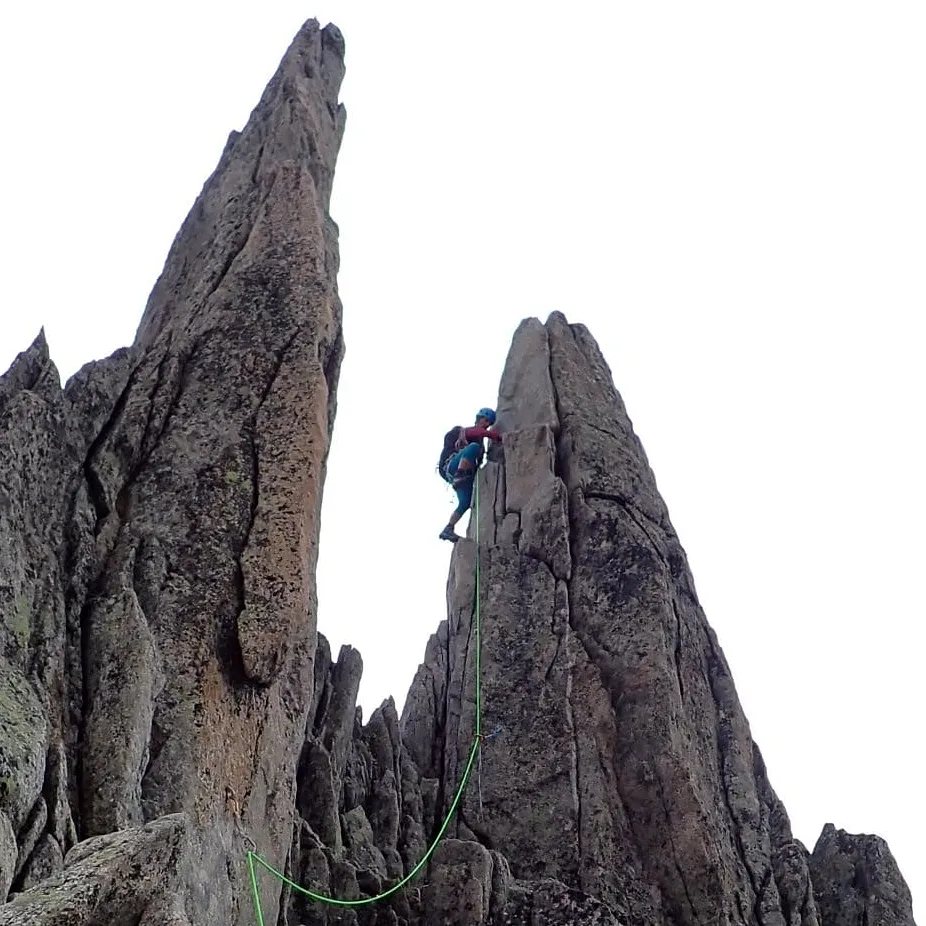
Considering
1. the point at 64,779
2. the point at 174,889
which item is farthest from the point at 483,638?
the point at 174,889

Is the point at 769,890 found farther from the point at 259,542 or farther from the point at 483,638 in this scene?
the point at 259,542

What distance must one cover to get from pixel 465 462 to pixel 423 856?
10.6m

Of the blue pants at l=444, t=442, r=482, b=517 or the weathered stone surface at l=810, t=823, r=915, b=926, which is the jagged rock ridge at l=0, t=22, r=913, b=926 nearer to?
the weathered stone surface at l=810, t=823, r=915, b=926

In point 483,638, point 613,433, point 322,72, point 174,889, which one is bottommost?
point 174,889

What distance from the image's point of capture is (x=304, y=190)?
20.9 meters

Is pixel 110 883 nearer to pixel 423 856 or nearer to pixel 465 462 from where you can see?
pixel 423 856

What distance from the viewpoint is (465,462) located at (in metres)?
28.3

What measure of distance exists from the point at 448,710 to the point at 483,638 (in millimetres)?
1727

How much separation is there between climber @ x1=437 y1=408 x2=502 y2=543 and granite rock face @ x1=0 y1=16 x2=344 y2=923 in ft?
27.2

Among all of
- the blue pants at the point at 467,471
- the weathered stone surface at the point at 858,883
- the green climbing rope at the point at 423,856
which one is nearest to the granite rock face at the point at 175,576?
the green climbing rope at the point at 423,856

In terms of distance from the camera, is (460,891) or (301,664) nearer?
(301,664)

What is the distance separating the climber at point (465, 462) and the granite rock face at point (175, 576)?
8.28 metres

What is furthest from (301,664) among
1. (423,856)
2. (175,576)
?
(423,856)

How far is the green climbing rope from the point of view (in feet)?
48.6
